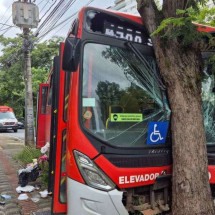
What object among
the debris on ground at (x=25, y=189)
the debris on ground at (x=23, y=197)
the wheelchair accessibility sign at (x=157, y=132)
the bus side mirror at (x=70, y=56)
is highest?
the bus side mirror at (x=70, y=56)

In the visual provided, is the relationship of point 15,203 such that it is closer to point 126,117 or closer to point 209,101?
point 126,117

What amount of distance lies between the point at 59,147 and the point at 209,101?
1.88m

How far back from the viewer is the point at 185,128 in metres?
3.52

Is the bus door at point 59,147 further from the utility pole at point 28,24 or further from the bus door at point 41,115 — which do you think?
the utility pole at point 28,24

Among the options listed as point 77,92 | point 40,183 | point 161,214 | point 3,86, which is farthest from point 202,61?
point 3,86

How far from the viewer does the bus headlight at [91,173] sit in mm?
3164

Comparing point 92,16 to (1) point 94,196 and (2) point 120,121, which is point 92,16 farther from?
(1) point 94,196

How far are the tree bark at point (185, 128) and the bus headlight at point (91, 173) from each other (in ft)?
2.74

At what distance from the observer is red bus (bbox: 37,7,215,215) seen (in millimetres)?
3182

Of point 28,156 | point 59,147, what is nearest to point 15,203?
point 59,147

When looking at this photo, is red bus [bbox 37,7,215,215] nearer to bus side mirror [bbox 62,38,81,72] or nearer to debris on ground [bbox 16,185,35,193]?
bus side mirror [bbox 62,38,81,72]

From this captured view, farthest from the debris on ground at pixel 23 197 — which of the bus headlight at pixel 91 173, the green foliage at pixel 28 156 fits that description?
the green foliage at pixel 28 156

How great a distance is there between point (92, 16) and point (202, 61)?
1349mm

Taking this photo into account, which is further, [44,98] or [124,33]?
[44,98]
